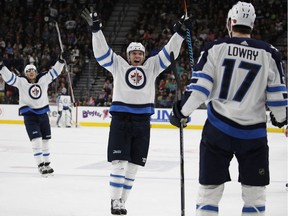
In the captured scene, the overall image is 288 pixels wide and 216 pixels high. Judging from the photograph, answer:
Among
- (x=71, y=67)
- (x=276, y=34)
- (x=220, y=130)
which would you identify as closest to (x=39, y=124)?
(x=220, y=130)

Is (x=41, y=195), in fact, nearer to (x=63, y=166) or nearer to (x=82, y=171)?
(x=82, y=171)

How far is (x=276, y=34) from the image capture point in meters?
17.5

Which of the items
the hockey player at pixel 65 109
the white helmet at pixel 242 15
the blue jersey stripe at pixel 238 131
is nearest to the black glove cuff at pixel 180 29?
the white helmet at pixel 242 15

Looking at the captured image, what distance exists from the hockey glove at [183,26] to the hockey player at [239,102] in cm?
152

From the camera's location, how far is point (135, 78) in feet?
14.8

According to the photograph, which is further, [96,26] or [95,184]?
[95,184]

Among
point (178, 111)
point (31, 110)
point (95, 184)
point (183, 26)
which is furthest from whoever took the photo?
point (31, 110)

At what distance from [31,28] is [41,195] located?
15060 mm

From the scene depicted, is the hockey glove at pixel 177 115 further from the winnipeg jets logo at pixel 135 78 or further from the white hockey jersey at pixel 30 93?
the white hockey jersey at pixel 30 93

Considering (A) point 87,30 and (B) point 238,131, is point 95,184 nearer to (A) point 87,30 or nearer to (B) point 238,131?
(B) point 238,131

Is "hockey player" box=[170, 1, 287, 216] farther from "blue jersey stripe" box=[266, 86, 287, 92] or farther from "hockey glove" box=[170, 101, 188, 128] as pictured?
"hockey glove" box=[170, 101, 188, 128]

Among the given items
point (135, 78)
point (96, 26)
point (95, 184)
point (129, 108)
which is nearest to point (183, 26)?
point (135, 78)

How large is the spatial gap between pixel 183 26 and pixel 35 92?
275 cm

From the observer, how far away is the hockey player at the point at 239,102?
2.97m
